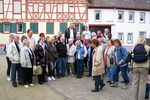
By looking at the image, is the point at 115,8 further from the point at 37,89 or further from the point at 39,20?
the point at 37,89

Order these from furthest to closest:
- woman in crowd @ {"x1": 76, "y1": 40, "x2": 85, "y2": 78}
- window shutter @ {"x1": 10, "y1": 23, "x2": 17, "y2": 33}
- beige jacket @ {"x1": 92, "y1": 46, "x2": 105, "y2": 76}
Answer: window shutter @ {"x1": 10, "y1": 23, "x2": 17, "y2": 33} → woman in crowd @ {"x1": 76, "y1": 40, "x2": 85, "y2": 78} → beige jacket @ {"x1": 92, "y1": 46, "x2": 105, "y2": 76}

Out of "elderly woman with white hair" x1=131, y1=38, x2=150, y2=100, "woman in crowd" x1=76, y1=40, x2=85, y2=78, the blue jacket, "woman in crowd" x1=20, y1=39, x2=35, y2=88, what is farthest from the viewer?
"woman in crowd" x1=76, y1=40, x2=85, y2=78

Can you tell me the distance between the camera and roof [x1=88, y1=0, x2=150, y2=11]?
116ft

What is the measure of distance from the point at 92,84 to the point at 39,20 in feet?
83.5

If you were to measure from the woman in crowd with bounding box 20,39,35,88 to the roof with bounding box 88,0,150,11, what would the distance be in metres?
26.2

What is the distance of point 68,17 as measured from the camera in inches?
1373

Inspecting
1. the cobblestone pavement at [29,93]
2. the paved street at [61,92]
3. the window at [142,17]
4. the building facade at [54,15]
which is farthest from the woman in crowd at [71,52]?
the window at [142,17]

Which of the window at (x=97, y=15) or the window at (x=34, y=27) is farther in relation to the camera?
the window at (x=97, y=15)

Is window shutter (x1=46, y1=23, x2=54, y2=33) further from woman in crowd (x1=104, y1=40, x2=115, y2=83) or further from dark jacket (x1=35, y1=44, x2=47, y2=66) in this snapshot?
woman in crowd (x1=104, y1=40, x2=115, y2=83)

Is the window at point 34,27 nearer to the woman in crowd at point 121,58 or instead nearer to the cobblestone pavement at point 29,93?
the cobblestone pavement at point 29,93

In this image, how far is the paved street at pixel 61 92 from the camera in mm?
8531

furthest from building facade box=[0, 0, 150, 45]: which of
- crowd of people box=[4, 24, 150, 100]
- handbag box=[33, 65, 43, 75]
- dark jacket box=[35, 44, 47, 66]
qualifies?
handbag box=[33, 65, 43, 75]

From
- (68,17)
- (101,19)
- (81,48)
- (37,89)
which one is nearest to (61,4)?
(68,17)

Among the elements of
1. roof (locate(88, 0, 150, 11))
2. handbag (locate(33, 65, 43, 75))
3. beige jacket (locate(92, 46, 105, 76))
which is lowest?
handbag (locate(33, 65, 43, 75))
